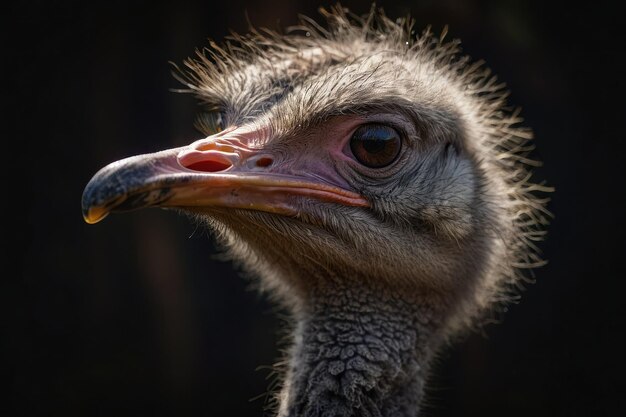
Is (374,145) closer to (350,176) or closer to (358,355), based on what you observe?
(350,176)

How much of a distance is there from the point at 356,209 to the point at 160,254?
3338 mm

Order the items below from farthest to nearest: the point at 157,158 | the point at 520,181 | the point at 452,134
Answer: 1. the point at 520,181
2. the point at 452,134
3. the point at 157,158

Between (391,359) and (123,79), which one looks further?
(123,79)

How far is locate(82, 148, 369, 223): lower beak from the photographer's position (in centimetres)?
179

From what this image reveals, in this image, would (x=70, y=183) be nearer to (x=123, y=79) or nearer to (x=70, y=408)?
(x=123, y=79)

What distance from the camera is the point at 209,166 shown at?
79.7 inches

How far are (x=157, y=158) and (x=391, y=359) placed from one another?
1051mm

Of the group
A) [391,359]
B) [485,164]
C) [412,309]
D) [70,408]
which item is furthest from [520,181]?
[70,408]

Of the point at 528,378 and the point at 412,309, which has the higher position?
the point at 412,309

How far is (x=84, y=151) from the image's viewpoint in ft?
17.3

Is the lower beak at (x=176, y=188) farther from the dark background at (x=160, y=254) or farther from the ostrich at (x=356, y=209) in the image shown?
the dark background at (x=160, y=254)

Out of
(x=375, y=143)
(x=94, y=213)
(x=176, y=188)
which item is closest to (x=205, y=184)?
(x=176, y=188)

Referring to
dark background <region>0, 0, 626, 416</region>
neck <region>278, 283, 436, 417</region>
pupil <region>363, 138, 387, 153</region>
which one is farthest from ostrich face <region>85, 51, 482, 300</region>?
dark background <region>0, 0, 626, 416</region>

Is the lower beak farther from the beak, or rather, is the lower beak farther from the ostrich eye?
the ostrich eye
